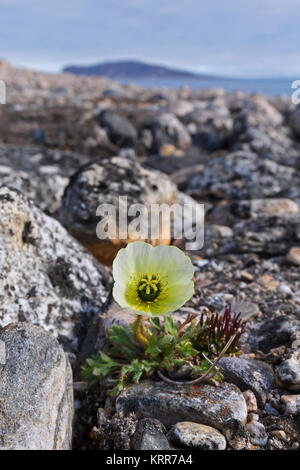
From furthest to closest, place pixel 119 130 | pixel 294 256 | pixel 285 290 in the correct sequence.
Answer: pixel 119 130 < pixel 294 256 < pixel 285 290

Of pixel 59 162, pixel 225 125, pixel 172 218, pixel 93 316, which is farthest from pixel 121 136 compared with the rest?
pixel 93 316

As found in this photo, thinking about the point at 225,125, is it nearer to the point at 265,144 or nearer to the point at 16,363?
the point at 265,144

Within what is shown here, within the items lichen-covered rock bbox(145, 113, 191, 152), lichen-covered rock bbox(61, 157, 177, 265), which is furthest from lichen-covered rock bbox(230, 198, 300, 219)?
lichen-covered rock bbox(145, 113, 191, 152)

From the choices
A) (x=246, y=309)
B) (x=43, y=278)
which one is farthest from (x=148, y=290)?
(x=246, y=309)

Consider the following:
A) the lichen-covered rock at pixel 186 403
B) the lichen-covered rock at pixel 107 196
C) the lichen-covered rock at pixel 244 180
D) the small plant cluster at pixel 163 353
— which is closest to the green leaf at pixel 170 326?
the small plant cluster at pixel 163 353

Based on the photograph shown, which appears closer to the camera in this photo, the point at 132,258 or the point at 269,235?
the point at 132,258

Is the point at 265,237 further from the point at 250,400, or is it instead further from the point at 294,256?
the point at 250,400
